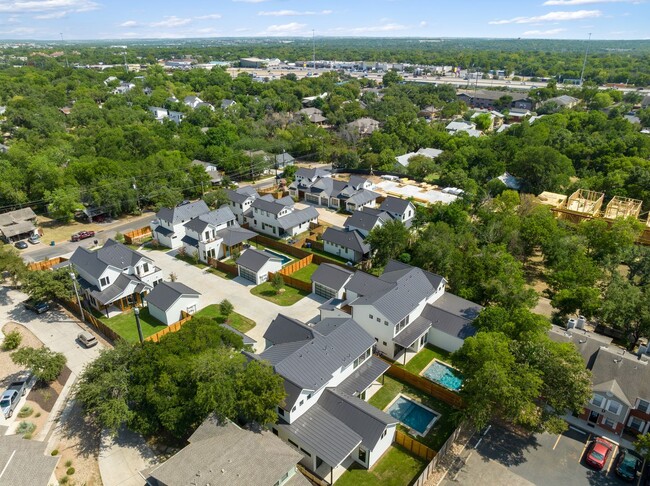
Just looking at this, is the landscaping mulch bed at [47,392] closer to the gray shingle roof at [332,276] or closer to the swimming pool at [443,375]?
the gray shingle roof at [332,276]

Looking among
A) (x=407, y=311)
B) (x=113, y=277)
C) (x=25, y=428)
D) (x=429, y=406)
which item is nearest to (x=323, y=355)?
(x=429, y=406)

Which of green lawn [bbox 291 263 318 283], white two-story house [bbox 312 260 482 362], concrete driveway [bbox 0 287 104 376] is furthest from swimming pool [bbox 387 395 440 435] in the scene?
concrete driveway [bbox 0 287 104 376]

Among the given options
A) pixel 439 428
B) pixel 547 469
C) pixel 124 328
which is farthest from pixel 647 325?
pixel 124 328

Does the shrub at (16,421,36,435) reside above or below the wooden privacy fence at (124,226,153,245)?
below

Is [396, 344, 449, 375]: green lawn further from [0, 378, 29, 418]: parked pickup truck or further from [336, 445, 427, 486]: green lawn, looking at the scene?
[0, 378, 29, 418]: parked pickup truck

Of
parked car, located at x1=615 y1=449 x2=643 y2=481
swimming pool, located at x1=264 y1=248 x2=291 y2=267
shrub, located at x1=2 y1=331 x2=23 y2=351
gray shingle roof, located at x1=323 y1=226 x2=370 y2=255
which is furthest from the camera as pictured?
swimming pool, located at x1=264 y1=248 x2=291 y2=267

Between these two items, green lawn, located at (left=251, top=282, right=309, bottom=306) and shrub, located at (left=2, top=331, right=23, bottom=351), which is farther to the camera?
green lawn, located at (left=251, top=282, right=309, bottom=306)
